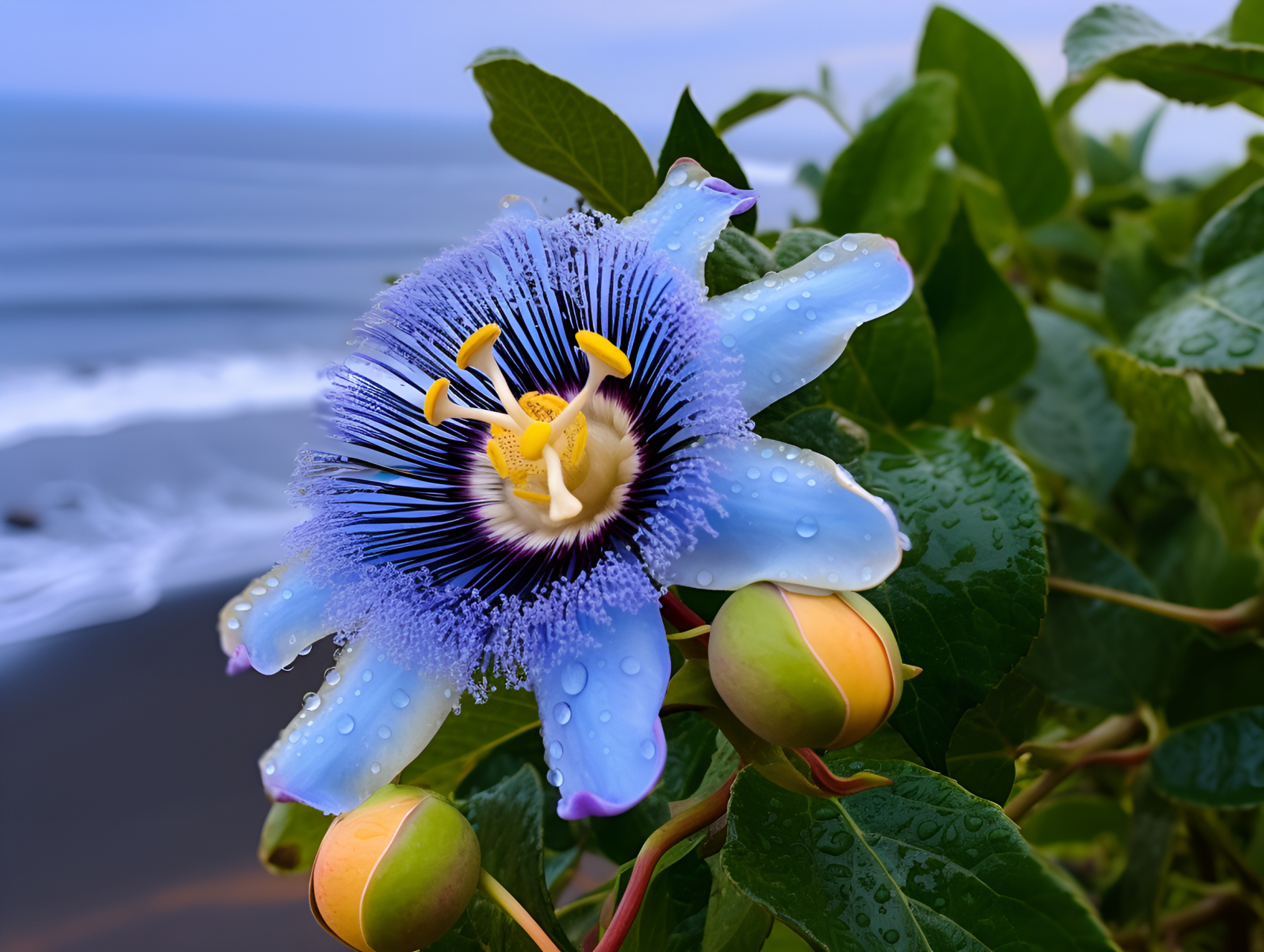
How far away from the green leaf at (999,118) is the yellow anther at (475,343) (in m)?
0.56

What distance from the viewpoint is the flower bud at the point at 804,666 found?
256 mm

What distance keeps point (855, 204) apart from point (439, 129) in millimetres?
4504

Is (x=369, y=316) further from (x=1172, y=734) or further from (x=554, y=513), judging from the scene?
(x=1172, y=734)

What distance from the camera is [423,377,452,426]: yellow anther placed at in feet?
1.14

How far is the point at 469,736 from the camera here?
0.44 metres

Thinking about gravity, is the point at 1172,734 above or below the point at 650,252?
below

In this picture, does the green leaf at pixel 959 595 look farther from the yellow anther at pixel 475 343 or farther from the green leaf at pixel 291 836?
the green leaf at pixel 291 836

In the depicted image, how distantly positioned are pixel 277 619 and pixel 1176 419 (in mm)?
487

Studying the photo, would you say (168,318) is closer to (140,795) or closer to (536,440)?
(140,795)

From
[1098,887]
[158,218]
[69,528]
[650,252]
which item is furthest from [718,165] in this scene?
[158,218]

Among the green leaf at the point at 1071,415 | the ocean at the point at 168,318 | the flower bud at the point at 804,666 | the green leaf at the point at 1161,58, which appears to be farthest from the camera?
the ocean at the point at 168,318

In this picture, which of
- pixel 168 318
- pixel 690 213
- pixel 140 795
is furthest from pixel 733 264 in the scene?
pixel 168 318

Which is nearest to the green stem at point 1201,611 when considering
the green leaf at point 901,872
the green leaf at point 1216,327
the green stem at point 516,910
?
the green leaf at point 1216,327

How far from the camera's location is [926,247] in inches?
29.5
